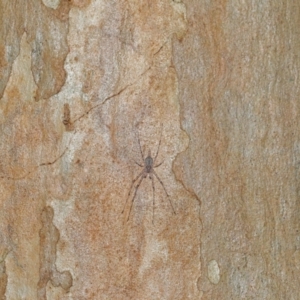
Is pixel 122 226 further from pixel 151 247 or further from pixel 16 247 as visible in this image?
pixel 16 247

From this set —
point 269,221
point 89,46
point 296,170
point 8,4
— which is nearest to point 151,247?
point 269,221

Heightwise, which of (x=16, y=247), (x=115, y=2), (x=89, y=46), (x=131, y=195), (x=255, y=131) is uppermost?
(x=115, y=2)

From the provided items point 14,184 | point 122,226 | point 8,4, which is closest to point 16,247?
point 14,184

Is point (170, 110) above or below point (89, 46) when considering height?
below

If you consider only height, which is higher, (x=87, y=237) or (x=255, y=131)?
(x=255, y=131)

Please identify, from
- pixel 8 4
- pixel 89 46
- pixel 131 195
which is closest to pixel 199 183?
pixel 131 195

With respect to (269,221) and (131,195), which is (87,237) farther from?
(269,221)
